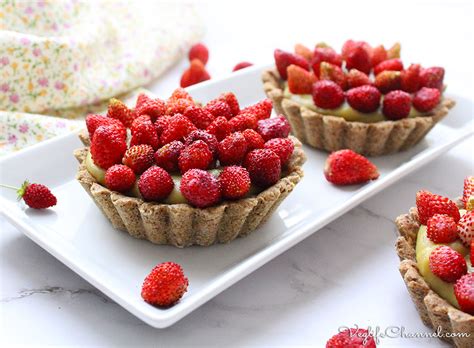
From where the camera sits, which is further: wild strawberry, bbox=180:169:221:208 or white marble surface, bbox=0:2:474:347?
wild strawberry, bbox=180:169:221:208

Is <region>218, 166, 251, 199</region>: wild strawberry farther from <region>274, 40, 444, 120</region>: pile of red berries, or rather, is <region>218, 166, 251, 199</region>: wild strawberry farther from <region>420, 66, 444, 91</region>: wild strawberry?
<region>420, 66, 444, 91</region>: wild strawberry

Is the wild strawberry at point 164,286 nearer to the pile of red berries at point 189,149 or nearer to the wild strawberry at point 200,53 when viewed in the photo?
the pile of red berries at point 189,149

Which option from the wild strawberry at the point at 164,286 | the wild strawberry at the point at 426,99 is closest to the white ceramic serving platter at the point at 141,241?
the wild strawberry at the point at 164,286

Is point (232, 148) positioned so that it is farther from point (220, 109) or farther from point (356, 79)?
point (356, 79)

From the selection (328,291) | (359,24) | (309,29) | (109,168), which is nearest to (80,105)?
(109,168)

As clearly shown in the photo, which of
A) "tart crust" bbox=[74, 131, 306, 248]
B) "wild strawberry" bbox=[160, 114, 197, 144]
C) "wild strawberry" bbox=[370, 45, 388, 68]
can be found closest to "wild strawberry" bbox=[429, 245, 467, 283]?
"tart crust" bbox=[74, 131, 306, 248]

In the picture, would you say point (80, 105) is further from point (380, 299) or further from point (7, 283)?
point (380, 299)
